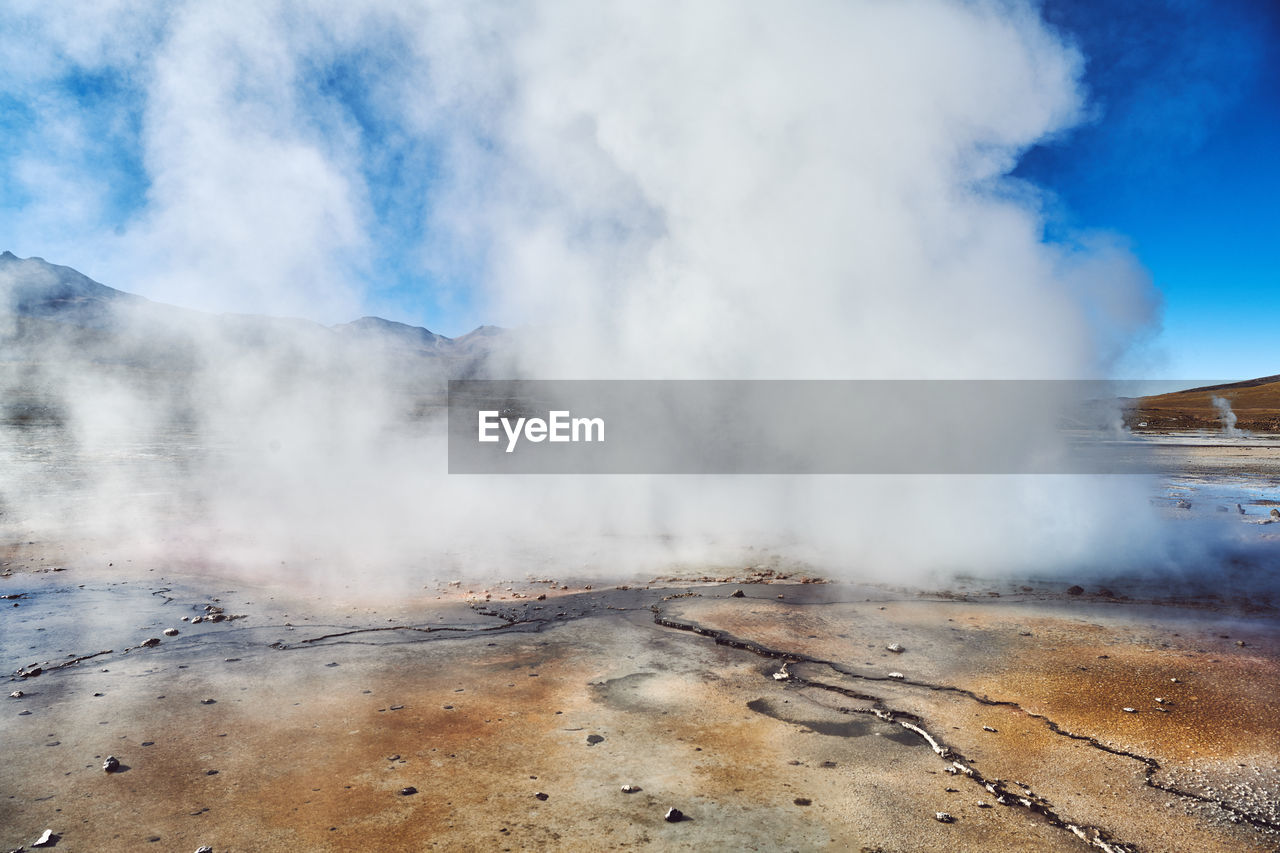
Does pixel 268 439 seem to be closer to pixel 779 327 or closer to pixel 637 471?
pixel 637 471

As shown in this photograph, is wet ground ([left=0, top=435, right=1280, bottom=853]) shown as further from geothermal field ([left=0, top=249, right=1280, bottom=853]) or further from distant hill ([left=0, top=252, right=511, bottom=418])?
distant hill ([left=0, top=252, right=511, bottom=418])

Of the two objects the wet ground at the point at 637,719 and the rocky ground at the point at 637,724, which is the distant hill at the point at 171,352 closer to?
the wet ground at the point at 637,719

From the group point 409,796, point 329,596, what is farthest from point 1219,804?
point 329,596
